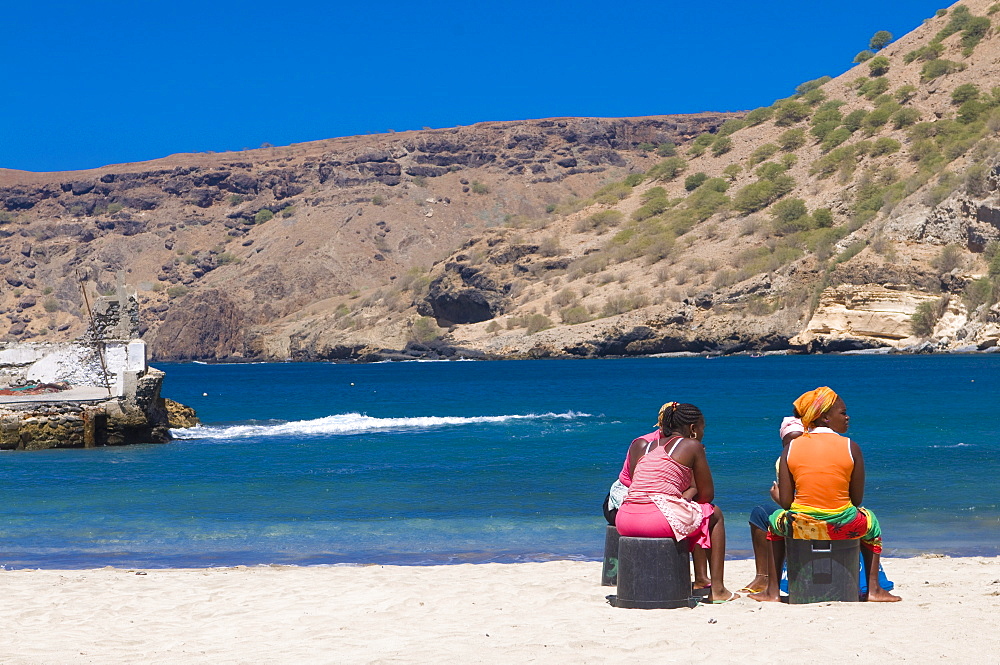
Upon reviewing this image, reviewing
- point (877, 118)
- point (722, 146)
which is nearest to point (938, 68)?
point (877, 118)

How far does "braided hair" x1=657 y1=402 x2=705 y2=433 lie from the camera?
690cm

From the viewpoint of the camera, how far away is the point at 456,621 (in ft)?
23.1

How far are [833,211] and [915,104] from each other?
1935cm

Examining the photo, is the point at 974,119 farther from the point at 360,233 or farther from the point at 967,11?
the point at 360,233

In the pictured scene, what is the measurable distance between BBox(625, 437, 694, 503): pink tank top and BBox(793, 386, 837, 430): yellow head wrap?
0.77m

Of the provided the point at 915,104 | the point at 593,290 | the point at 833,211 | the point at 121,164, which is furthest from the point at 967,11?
the point at 121,164

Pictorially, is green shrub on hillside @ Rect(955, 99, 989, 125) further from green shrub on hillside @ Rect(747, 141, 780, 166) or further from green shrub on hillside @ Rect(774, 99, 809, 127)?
green shrub on hillside @ Rect(774, 99, 809, 127)

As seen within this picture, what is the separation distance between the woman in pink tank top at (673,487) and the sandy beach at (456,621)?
21.1 inches

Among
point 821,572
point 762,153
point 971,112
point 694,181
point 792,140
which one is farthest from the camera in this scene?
point 694,181

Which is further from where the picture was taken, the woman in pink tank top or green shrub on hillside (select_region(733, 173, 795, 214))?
green shrub on hillside (select_region(733, 173, 795, 214))

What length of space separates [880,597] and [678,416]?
1.74m

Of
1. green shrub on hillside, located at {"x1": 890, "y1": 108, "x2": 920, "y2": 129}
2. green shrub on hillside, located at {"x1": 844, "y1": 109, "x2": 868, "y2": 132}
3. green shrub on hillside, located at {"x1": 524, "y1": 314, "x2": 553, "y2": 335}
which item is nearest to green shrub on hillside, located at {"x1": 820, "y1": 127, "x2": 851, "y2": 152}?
green shrub on hillside, located at {"x1": 844, "y1": 109, "x2": 868, "y2": 132}

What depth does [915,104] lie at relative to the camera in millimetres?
100688

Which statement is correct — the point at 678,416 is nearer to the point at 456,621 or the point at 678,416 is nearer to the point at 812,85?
the point at 456,621
